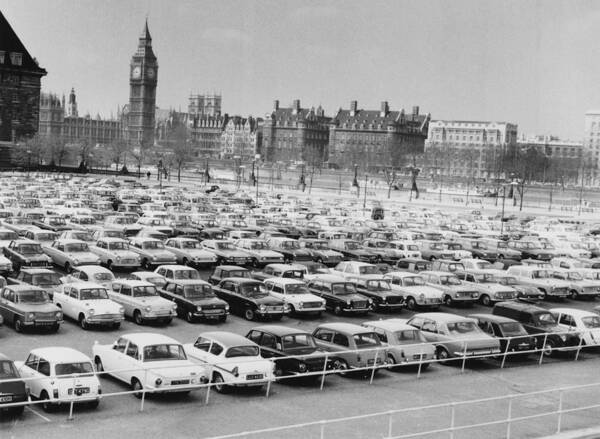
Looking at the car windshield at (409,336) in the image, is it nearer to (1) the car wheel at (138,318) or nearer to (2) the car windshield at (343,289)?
(2) the car windshield at (343,289)

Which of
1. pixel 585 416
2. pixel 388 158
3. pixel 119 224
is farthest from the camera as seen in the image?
pixel 388 158

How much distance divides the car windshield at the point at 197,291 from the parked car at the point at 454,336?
6928 millimetres

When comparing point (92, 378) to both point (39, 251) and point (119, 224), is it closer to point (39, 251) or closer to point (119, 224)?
point (39, 251)

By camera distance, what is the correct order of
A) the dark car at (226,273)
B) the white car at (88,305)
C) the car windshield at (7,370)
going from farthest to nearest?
1. the dark car at (226,273)
2. the white car at (88,305)
3. the car windshield at (7,370)

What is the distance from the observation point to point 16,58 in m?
124

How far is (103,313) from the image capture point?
24.9 m

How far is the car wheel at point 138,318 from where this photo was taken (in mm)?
26000

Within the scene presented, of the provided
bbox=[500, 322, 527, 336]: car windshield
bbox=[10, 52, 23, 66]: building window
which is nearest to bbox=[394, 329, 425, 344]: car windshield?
bbox=[500, 322, 527, 336]: car windshield

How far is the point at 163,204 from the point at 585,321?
4244cm

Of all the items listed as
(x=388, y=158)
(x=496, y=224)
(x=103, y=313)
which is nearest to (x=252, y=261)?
(x=103, y=313)

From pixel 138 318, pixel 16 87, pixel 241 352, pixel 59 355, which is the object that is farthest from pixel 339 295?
pixel 16 87

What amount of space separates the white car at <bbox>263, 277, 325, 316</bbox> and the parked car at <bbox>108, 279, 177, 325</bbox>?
13.1ft

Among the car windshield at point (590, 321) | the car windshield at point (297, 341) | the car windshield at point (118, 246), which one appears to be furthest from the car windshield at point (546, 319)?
the car windshield at point (118, 246)

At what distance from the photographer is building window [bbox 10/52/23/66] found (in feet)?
406
